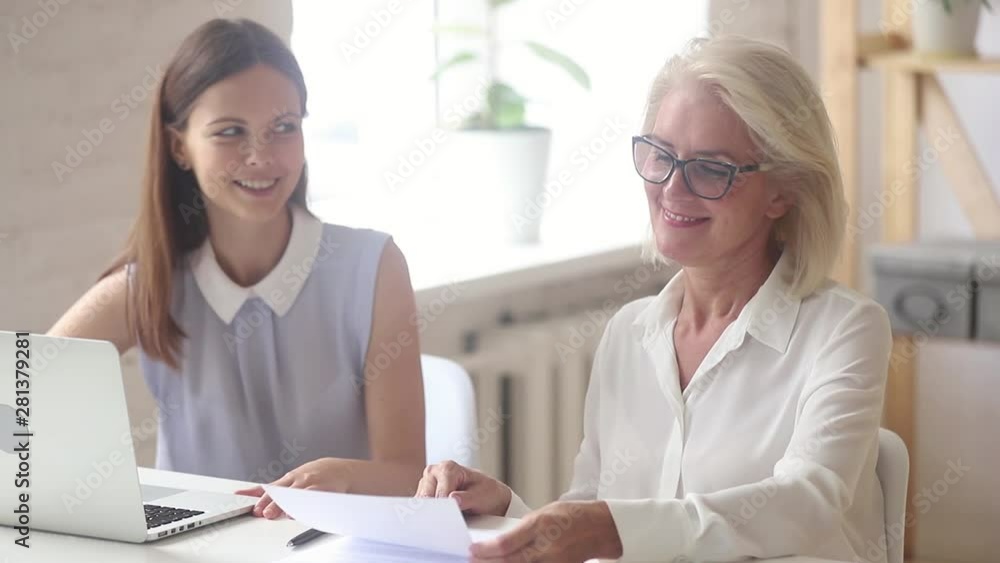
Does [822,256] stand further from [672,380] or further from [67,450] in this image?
[67,450]

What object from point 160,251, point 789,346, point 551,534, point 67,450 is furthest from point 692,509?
point 160,251

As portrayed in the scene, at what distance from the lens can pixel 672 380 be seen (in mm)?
1703

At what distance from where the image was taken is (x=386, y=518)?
1.35 metres

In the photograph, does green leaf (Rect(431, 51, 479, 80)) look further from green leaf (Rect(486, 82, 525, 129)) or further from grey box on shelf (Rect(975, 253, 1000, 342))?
grey box on shelf (Rect(975, 253, 1000, 342))

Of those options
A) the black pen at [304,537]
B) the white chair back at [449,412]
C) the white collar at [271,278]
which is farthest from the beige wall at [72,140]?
the black pen at [304,537]

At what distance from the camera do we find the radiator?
3088 millimetres

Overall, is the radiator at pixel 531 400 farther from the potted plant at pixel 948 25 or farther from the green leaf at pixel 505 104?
the potted plant at pixel 948 25

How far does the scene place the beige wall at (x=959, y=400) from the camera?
11.8 feet

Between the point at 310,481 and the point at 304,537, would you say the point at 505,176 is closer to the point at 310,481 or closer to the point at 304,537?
the point at 310,481

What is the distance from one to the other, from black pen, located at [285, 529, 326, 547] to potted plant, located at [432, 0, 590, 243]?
1792mm

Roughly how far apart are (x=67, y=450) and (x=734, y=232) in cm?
81

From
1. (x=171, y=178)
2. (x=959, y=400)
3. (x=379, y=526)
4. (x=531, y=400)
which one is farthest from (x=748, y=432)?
(x=959, y=400)

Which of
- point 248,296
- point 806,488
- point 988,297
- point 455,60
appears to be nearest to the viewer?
point 806,488

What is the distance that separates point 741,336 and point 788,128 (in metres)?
0.26
